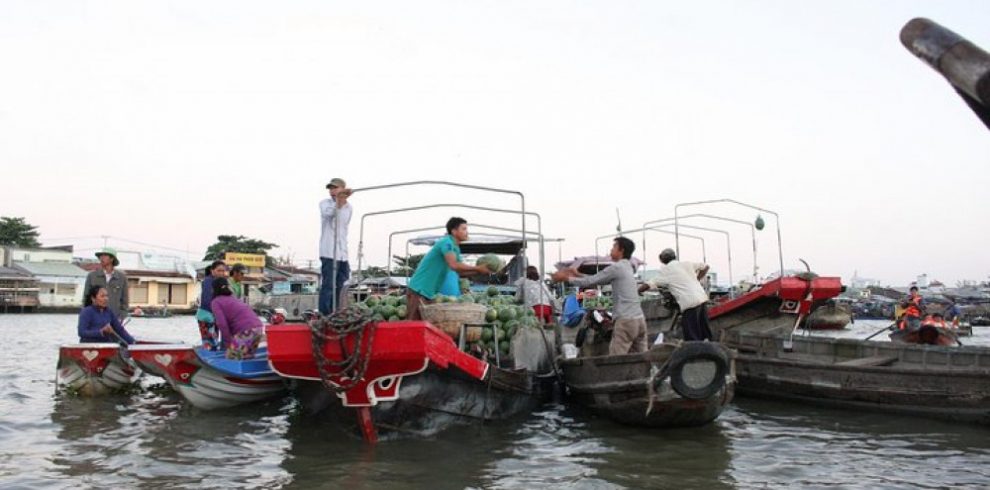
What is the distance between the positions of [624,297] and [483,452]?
2538 millimetres

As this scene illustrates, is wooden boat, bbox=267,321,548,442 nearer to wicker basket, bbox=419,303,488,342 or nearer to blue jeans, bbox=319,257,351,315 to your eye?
wicker basket, bbox=419,303,488,342

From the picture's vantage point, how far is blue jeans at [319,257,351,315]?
8969mm

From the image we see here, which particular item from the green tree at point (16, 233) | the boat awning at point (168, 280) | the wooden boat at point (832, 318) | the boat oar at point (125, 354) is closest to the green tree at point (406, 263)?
the boat oar at point (125, 354)

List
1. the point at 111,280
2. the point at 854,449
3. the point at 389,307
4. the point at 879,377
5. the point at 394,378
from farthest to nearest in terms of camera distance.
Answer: the point at 111,280 < the point at 879,377 < the point at 389,307 < the point at 854,449 < the point at 394,378

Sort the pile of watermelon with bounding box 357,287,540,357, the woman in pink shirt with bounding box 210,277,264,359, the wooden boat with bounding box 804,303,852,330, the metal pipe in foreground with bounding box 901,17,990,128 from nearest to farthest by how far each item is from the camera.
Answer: the metal pipe in foreground with bounding box 901,17,990,128
the pile of watermelon with bounding box 357,287,540,357
the woman in pink shirt with bounding box 210,277,264,359
the wooden boat with bounding box 804,303,852,330

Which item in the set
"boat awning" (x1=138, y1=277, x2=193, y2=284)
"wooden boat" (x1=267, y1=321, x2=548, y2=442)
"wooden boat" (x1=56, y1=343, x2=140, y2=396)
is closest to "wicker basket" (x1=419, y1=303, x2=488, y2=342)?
"wooden boat" (x1=267, y1=321, x2=548, y2=442)

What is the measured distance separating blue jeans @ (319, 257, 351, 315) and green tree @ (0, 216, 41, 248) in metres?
55.1

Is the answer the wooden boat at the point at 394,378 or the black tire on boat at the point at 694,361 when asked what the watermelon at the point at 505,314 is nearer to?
the wooden boat at the point at 394,378

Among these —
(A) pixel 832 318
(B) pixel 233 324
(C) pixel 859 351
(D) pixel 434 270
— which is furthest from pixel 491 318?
(A) pixel 832 318

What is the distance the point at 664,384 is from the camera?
737 cm

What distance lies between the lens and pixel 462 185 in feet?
25.3

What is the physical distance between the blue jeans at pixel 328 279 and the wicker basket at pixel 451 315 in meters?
1.75

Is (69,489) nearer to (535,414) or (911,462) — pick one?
(535,414)

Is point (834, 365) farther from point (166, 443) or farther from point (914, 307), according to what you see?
point (166, 443)
